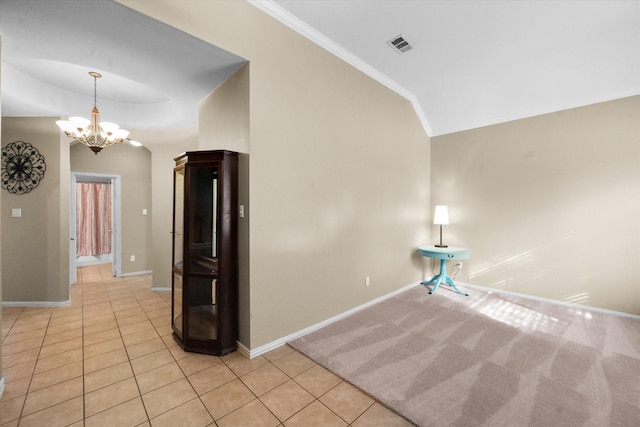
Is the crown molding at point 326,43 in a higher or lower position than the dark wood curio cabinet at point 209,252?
higher

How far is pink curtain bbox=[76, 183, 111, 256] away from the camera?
676 cm

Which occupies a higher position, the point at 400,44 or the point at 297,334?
the point at 400,44

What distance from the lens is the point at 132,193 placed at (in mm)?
5500

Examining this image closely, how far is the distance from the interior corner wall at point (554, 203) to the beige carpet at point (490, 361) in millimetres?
498

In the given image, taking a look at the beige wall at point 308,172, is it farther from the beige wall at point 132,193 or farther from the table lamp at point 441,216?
the beige wall at point 132,193

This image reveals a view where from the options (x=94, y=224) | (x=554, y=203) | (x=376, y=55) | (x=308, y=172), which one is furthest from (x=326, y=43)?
(x=94, y=224)

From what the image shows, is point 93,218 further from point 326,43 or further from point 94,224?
point 326,43

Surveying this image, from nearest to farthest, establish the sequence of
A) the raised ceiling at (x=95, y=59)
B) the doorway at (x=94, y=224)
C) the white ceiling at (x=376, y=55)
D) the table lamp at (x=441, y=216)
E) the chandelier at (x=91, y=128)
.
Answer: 1. the raised ceiling at (x=95, y=59)
2. the white ceiling at (x=376, y=55)
3. the chandelier at (x=91, y=128)
4. the table lamp at (x=441, y=216)
5. the doorway at (x=94, y=224)

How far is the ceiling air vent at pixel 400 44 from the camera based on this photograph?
2.93 meters

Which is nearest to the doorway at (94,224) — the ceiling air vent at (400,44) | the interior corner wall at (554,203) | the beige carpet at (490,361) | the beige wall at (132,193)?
the beige wall at (132,193)

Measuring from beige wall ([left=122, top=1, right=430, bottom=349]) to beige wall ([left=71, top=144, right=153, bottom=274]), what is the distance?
4.46m

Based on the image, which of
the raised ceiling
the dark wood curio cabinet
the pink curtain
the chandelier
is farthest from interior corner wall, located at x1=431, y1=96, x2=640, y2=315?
the pink curtain

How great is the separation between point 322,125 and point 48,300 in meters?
4.50

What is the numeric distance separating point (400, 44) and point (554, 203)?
10.1 ft
